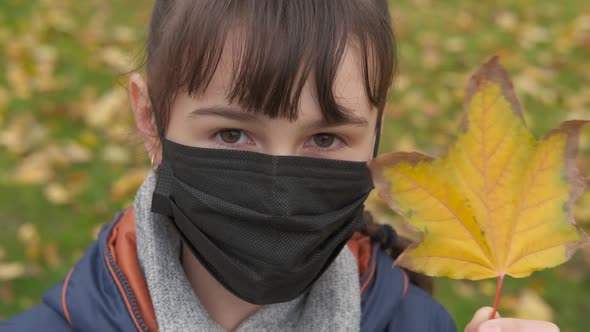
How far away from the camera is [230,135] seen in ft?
4.92

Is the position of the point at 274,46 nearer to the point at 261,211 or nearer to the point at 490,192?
the point at 261,211

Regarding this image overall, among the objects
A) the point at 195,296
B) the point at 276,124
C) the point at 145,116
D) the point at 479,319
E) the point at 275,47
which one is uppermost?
the point at 275,47

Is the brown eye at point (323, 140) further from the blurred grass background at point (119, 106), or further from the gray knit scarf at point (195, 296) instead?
the blurred grass background at point (119, 106)

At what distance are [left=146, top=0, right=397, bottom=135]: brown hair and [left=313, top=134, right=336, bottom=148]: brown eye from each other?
0.08m

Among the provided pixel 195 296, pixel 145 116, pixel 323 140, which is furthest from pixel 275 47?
pixel 195 296

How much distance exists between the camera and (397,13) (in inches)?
209

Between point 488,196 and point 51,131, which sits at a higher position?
point 488,196

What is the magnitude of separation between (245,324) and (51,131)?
2365 millimetres

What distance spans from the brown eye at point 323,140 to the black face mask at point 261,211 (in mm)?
51

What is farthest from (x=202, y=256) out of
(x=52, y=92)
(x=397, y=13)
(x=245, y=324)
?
(x=397, y=13)

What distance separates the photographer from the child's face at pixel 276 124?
4.66 ft

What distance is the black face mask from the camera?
4.71 ft

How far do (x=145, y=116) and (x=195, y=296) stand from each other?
0.48m

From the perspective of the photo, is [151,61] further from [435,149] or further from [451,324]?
[435,149]
